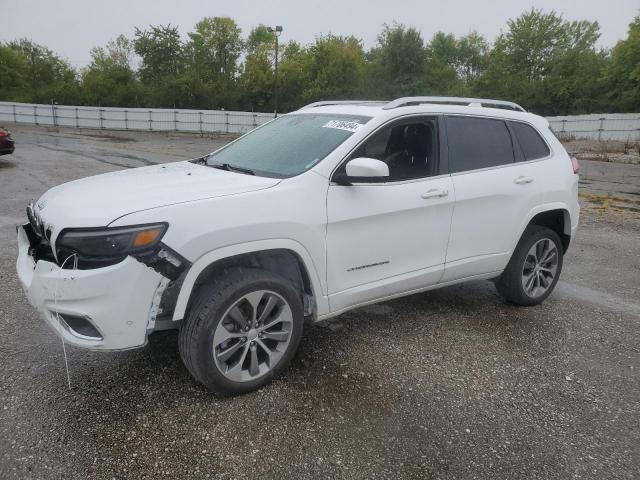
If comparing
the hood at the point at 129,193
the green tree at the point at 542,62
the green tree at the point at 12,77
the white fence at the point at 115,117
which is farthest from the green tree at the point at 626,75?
the green tree at the point at 12,77

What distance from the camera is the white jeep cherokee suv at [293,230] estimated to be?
2.53m

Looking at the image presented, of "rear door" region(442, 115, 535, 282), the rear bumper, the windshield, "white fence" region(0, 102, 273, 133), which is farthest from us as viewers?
"white fence" region(0, 102, 273, 133)

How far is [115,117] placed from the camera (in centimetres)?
3256

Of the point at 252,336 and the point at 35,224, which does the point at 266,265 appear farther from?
the point at 35,224

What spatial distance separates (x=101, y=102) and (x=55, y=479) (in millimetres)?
57496

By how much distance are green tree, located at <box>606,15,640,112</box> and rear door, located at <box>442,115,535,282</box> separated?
5448cm

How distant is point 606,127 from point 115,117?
32.2 metres

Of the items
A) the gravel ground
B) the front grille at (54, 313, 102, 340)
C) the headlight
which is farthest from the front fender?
the front grille at (54, 313, 102, 340)

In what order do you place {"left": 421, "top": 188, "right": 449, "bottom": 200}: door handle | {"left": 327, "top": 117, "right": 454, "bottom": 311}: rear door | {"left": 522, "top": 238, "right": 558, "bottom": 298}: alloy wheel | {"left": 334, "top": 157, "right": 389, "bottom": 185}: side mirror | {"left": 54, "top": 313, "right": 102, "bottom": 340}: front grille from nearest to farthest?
{"left": 54, "top": 313, "right": 102, "bottom": 340}: front grille, {"left": 334, "top": 157, "right": 389, "bottom": 185}: side mirror, {"left": 327, "top": 117, "right": 454, "bottom": 311}: rear door, {"left": 421, "top": 188, "right": 449, "bottom": 200}: door handle, {"left": 522, "top": 238, "right": 558, "bottom": 298}: alloy wheel

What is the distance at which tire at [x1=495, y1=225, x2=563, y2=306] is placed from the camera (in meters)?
4.29

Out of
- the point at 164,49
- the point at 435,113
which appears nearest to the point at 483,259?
the point at 435,113

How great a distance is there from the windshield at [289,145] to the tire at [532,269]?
1.94 m

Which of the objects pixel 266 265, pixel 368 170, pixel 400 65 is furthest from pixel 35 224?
pixel 400 65

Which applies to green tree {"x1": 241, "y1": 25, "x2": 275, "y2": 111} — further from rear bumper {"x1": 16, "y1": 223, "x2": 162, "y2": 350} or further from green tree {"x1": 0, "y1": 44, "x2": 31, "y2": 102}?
rear bumper {"x1": 16, "y1": 223, "x2": 162, "y2": 350}
